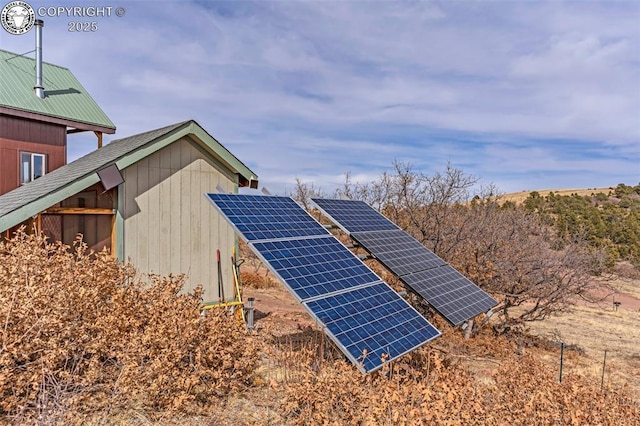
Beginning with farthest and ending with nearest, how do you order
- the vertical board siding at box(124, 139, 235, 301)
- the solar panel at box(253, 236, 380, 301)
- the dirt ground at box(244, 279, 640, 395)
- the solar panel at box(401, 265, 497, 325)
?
the dirt ground at box(244, 279, 640, 395) < the vertical board siding at box(124, 139, 235, 301) < the solar panel at box(401, 265, 497, 325) < the solar panel at box(253, 236, 380, 301)

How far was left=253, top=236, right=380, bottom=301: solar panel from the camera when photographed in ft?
20.3

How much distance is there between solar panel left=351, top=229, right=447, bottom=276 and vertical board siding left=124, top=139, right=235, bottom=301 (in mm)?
4199

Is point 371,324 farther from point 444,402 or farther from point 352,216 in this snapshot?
point 352,216

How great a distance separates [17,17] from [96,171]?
9.48 meters

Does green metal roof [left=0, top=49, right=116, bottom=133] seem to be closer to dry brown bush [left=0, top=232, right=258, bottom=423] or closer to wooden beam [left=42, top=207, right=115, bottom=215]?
wooden beam [left=42, top=207, right=115, bottom=215]

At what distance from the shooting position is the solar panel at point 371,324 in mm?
5289

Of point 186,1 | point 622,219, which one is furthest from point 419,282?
point 622,219

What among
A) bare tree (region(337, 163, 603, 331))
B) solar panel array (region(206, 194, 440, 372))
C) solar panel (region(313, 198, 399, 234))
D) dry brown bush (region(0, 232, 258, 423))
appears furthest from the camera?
bare tree (region(337, 163, 603, 331))

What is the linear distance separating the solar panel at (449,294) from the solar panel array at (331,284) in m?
0.84

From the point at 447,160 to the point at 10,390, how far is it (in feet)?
49.0

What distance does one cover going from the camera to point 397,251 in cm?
923

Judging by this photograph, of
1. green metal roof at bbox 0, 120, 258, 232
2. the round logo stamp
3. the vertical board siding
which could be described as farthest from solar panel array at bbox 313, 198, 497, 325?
the round logo stamp

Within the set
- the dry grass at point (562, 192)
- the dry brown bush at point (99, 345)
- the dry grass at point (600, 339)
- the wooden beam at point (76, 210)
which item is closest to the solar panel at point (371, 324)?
the dry brown bush at point (99, 345)

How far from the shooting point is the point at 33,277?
5.87m
